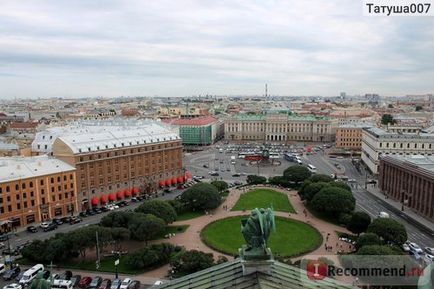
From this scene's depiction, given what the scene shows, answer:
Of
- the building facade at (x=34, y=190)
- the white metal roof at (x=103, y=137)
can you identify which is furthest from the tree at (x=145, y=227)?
the white metal roof at (x=103, y=137)

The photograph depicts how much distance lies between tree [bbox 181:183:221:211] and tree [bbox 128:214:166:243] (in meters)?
17.0

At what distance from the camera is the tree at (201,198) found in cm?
8112

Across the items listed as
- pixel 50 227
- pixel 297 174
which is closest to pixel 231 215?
pixel 297 174

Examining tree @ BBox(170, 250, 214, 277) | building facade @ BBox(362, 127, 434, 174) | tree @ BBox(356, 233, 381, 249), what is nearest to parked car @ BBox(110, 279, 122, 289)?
tree @ BBox(170, 250, 214, 277)

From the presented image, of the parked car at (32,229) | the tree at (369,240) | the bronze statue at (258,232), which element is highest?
the bronze statue at (258,232)

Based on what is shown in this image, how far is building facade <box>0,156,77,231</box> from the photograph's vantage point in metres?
74.8

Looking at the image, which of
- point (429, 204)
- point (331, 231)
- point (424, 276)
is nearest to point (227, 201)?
point (331, 231)

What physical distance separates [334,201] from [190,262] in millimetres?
33775

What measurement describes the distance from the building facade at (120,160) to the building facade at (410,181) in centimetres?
5385

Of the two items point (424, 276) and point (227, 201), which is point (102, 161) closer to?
point (227, 201)

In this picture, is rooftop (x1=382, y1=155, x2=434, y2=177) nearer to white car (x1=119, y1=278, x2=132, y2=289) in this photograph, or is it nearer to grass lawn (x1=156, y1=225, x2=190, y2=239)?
grass lawn (x1=156, y1=225, x2=190, y2=239)

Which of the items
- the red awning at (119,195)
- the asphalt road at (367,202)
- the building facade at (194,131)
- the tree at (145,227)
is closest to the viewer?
the tree at (145,227)

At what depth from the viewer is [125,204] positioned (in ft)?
298

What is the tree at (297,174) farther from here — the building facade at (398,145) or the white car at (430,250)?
the white car at (430,250)
